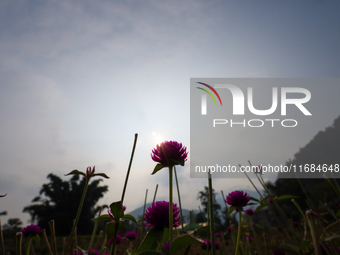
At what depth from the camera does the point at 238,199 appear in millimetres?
1135

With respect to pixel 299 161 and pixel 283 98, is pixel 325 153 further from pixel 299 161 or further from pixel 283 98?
pixel 283 98

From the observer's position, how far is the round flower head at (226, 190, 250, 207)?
1.12 metres

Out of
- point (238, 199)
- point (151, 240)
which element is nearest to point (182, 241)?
point (151, 240)

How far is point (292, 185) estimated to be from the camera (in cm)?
1399

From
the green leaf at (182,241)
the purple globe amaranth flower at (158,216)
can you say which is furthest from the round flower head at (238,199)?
the green leaf at (182,241)

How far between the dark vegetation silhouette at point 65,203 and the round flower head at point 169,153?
1493 cm

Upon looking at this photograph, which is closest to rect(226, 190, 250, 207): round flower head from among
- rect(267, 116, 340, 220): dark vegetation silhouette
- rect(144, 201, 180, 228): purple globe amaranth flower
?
rect(144, 201, 180, 228): purple globe amaranth flower

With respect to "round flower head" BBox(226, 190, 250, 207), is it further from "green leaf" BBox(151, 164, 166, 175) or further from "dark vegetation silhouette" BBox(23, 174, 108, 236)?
"dark vegetation silhouette" BBox(23, 174, 108, 236)

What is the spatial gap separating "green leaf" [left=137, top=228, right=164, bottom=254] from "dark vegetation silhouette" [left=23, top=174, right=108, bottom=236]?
14.9 meters

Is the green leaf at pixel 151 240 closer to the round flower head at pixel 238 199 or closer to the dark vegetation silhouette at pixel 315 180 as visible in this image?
the round flower head at pixel 238 199

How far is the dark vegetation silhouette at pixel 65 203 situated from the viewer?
47.5 feet

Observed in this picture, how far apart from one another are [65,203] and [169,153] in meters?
16.2

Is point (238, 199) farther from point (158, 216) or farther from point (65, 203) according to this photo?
point (65, 203)

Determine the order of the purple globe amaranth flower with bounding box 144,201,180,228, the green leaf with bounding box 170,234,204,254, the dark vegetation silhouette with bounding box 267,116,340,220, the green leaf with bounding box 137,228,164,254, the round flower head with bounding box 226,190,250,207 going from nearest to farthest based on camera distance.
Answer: the green leaf with bounding box 170,234,204,254, the green leaf with bounding box 137,228,164,254, the purple globe amaranth flower with bounding box 144,201,180,228, the round flower head with bounding box 226,190,250,207, the dark vegetation silhouette with bounding box 267,116,340,220
